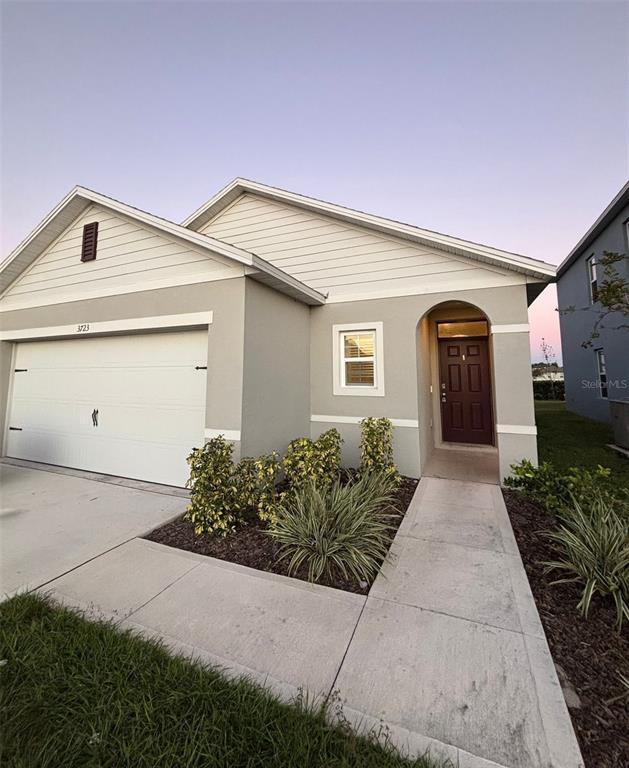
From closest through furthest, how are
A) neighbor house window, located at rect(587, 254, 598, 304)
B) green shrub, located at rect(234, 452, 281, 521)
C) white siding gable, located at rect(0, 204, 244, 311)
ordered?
1. green shrub, located at rect(234, 452, 281, 521)
2. white siding gable, located at rect(0, 204, 244, 311)
3. neighbor house window, located at rect(587, 254, 598, 304)

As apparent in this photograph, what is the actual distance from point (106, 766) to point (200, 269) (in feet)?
17.1

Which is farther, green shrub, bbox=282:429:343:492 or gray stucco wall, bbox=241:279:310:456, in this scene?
gray stucco wall, bbox=241:279:310:456

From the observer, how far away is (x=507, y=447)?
5.40 metres

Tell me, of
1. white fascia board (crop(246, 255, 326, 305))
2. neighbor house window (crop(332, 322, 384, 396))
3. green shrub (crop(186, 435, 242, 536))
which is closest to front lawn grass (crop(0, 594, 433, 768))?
green shrub (crop(186, 435, 242, 536))

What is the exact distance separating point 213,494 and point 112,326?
12.8ft

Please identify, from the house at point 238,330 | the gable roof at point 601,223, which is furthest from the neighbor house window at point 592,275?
the house at point 238,330

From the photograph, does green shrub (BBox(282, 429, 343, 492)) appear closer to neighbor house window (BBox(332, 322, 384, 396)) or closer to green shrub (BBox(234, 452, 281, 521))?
green shrub (BBox(234, 452, 281, 521))

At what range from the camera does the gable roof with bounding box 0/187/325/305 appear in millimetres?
4754

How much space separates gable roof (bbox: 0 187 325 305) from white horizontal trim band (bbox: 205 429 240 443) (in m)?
2.37

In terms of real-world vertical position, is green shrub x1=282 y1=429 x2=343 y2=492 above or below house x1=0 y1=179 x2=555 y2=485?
below

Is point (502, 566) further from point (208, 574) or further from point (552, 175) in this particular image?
point (552, 175)

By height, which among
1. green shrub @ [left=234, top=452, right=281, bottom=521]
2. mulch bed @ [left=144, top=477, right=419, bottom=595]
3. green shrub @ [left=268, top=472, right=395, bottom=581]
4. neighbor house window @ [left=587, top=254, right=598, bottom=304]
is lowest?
mulch bed @ [left=144, top=477, right=419, bottom=595]

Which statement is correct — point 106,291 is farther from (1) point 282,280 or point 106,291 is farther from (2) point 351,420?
(2) point 351,420

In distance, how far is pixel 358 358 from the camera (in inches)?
256
